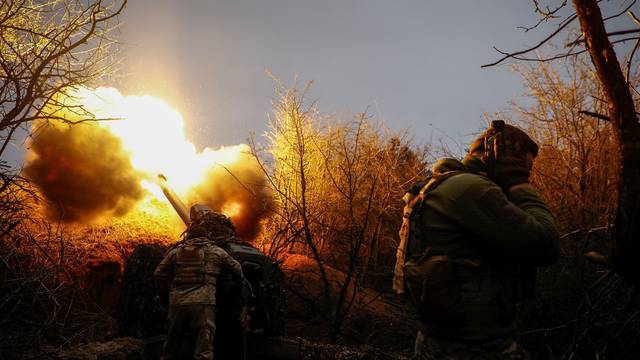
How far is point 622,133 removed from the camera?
2174mm

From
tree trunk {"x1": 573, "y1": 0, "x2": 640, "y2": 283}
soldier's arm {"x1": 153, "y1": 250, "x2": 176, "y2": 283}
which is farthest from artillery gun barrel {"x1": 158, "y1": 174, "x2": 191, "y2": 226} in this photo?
tree trunk {"x1": 573, "y1": 0, "x2": 640, "y2": 283}

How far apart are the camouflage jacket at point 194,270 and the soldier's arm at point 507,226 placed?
4.68m

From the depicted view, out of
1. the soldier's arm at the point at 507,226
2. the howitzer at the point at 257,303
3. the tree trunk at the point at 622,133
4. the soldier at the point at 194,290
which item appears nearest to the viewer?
the tree trunk at the point at 622,133

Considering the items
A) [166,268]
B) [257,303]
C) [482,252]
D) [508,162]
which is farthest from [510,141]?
[257,303]

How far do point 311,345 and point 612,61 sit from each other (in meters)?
6.06

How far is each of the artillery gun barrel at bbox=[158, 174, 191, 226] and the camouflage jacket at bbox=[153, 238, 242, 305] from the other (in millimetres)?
3095

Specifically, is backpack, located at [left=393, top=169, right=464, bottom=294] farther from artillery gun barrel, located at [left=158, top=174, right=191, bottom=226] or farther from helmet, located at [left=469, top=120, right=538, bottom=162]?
artillery gun barrel, located at [left=158, top=174, right=191, bottom=226]

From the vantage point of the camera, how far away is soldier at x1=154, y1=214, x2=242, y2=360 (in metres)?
5.96

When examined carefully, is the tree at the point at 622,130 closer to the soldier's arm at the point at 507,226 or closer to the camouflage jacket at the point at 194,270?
the soldier's arm at the point at 507,226

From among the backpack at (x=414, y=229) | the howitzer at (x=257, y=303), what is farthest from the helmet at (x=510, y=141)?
the howitzer at (x=257, y=303)

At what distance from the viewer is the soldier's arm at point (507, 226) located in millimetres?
2221

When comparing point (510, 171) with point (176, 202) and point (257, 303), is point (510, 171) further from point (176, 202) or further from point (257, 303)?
point (176, 202)

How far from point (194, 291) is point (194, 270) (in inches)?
11.2

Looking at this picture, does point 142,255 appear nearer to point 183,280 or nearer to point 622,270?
point 183,280
